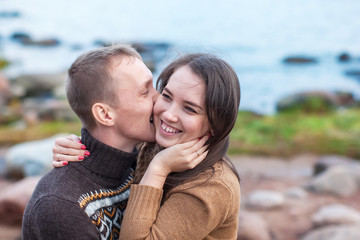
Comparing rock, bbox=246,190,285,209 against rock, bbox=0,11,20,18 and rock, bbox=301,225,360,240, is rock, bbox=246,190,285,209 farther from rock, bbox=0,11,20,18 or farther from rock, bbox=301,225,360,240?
rock, bbox=0,11,20,18

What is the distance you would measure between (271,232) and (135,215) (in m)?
3.55

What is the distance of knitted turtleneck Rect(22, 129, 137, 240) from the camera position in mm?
2068

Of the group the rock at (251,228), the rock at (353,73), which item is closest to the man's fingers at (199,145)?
the rock at (251,228)

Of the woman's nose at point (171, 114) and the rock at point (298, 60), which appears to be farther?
the rock at point (298, 60)

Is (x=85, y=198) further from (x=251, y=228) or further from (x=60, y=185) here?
(x=251, y=228)

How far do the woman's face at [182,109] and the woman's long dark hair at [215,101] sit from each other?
4 centimetres

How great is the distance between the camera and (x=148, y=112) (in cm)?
252

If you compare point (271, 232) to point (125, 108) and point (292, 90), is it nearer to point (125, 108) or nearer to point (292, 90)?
point (125, 108)

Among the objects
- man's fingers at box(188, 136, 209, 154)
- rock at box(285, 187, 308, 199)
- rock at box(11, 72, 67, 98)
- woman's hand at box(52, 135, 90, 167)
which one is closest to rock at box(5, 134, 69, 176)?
rock at box(285, 187, 308, 199)

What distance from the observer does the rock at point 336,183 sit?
645cm

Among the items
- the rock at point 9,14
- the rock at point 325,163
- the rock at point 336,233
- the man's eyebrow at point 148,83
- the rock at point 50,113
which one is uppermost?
the man's eyebrow at point 148,83

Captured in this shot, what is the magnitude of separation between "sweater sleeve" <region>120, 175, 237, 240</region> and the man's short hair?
0.49 metres

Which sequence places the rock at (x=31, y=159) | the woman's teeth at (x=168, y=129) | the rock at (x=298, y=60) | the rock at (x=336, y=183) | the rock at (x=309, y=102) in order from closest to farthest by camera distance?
1. the woman's teeth at (x=168, y=129)
2. the rock at (x=336, y=183)
3. the rock at (x=31, y=159)
4. the rock at (x=309, y=102)
5. the rock at (x=298, y=60)

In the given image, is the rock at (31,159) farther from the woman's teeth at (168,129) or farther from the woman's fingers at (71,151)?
the woman's teeth at (168,129)
